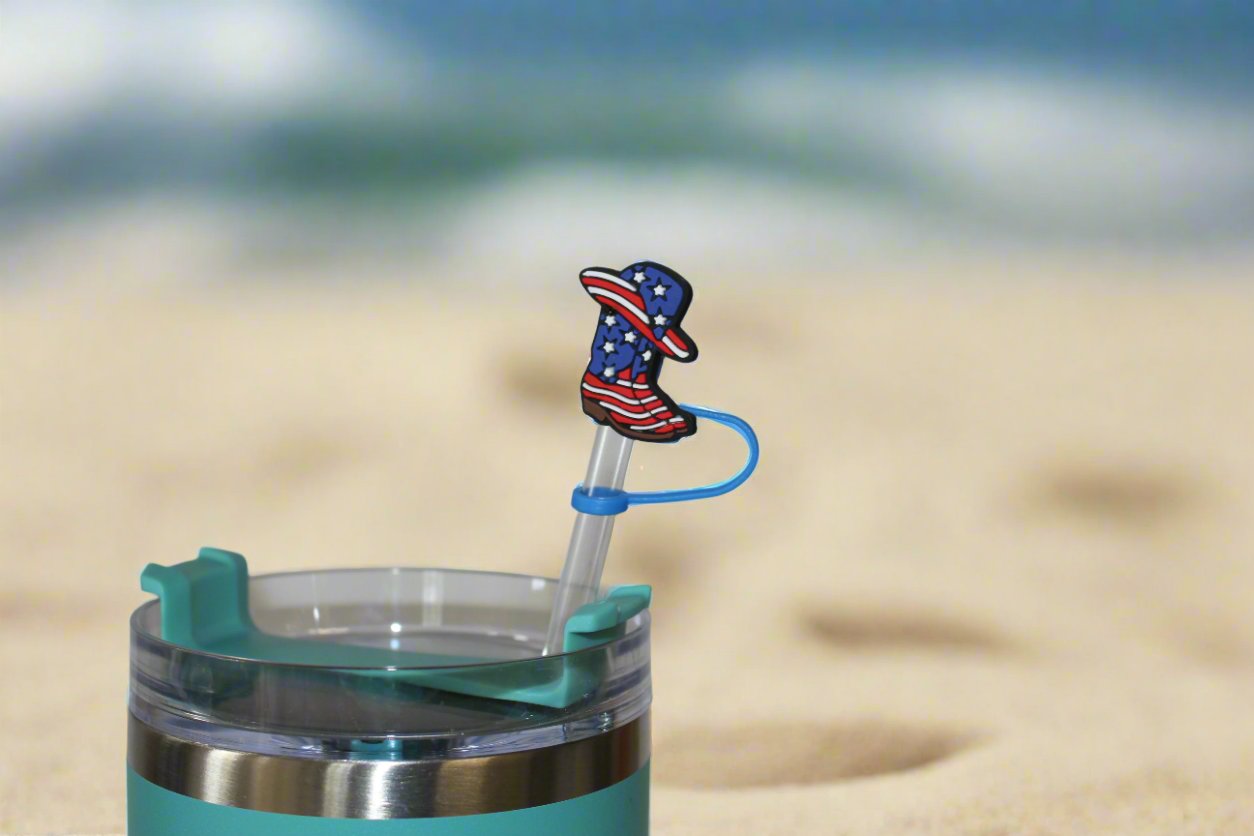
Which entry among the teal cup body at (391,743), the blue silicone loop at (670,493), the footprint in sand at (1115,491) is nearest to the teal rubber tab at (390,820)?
the teal cup body at (391,743)

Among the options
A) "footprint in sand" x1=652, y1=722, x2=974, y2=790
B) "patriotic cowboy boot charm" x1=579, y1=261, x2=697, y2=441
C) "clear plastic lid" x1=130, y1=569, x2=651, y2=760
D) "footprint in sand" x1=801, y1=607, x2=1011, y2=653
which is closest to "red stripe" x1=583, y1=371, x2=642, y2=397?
"patriotic cowboy boot charm" x1=579, y1=261, x2=697, y2=441

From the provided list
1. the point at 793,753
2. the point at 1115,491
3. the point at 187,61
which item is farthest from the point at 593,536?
the point at 187,61

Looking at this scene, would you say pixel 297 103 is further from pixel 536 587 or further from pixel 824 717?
→ pixel 536 587

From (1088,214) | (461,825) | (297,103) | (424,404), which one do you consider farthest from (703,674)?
(461,825)

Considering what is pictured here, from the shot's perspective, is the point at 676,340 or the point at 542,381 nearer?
the point at 676,340

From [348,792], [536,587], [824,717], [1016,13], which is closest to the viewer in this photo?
[348,792]

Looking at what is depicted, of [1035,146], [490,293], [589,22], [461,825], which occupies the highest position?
[589,22]

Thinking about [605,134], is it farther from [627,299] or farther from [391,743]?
[391,743]
